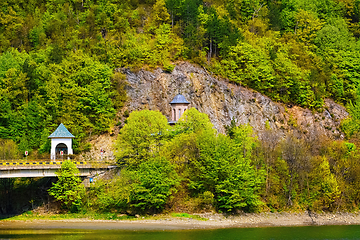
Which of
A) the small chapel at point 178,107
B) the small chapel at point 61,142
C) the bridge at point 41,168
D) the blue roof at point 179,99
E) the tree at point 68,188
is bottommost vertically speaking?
the tree at point 68,188

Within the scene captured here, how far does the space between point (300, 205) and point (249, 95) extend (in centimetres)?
2832

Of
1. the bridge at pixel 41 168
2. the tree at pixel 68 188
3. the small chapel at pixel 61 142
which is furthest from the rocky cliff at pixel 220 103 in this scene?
the tree at pixel 68 188

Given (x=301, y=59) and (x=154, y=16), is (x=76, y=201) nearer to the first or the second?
(x=154, y=16)

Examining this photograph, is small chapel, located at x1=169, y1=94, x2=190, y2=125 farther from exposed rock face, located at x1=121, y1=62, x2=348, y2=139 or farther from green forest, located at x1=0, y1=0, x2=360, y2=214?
green forest, located at x1=0, y1=0, x2=360, y2=214

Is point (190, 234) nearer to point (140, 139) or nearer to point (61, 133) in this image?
point (140, 139)

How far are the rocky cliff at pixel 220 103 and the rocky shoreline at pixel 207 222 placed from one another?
2299 centimetres

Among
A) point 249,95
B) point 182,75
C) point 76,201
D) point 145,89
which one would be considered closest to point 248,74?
point 249,95

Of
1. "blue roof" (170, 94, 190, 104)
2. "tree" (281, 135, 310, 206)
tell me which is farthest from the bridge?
"tree" (281, 135, 310, 206)

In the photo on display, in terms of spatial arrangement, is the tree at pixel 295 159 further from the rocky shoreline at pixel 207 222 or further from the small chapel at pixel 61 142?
the small chapel at pixel 61 142

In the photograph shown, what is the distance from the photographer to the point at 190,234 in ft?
222

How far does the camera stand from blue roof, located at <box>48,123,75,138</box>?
89312mm

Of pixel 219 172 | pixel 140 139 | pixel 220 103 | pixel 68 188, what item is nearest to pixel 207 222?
pixel 219 172

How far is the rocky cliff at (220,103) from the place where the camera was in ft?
338

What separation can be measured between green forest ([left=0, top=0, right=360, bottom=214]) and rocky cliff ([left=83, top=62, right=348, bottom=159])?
1817mm
